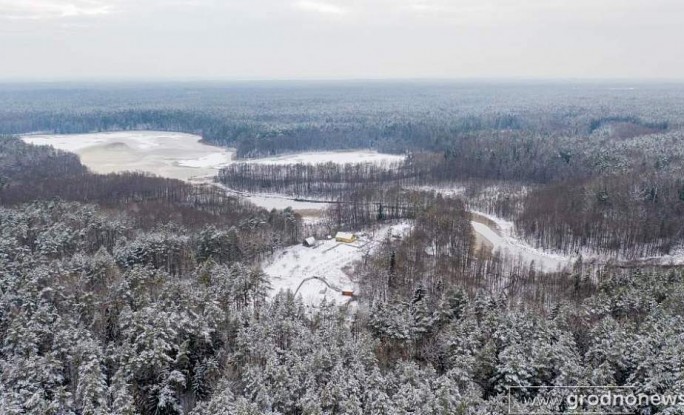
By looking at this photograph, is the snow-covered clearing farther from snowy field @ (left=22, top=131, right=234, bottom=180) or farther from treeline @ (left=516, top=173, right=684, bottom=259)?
snowy field @ (left=22, top=131, right=234, bottom=180)

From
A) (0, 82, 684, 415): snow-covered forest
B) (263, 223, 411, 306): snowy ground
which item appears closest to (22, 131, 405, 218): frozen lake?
(0, 82, 684, 415): snow-covered forest

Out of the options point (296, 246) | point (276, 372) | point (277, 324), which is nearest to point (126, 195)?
point (296, 246)

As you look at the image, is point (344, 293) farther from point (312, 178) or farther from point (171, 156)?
point (171, 156)

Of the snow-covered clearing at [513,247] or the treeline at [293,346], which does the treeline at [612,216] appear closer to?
the snow-covered clearing at [513,247]

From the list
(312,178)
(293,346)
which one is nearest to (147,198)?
(312,178)

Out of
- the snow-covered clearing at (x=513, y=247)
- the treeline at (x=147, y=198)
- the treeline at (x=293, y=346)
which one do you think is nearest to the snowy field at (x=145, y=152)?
the treeline at (x=147, y=198)

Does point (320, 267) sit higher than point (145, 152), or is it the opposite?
point (145, 152)

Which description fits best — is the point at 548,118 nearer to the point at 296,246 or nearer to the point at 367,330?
the point at 296,246
